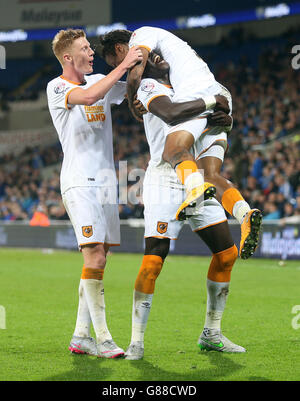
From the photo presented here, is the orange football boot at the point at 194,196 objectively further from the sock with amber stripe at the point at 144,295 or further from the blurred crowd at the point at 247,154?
the blurred crowd at the point at 247,154

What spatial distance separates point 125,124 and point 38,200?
5.20 metres

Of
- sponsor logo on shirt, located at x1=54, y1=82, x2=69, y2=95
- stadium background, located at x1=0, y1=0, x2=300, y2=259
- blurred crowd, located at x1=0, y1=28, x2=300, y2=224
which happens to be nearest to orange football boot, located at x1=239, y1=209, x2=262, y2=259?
sponsor logo on shirt, located at x1=54, y1=82, x2=69, y2=95

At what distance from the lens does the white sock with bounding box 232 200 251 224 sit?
4.85 meters

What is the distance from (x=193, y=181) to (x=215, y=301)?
1.30 metres

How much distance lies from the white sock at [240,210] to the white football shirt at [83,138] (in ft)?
3.53

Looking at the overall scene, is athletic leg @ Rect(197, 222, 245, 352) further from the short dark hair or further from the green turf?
the short dark hair

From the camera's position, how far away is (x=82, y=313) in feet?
17.7

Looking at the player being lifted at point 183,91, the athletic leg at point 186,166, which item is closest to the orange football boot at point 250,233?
the player being lifted at point 183,91

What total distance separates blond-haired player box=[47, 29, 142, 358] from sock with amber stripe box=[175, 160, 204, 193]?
0.90 m

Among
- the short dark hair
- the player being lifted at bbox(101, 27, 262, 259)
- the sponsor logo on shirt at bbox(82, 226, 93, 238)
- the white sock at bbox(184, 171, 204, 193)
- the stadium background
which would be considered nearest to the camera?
the white sock at bbox(184, 171, 204, 193)

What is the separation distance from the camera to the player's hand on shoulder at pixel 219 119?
5.14m

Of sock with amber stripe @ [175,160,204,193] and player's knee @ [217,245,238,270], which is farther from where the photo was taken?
player's knee @ [217,245,238,270]
